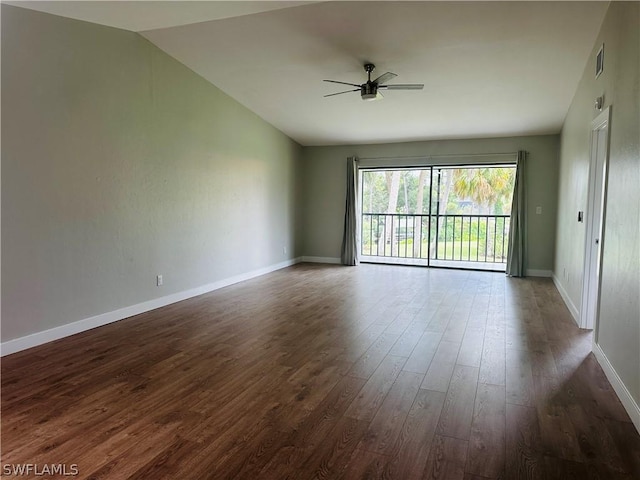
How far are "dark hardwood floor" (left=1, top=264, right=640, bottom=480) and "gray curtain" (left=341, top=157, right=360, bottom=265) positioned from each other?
360 cm

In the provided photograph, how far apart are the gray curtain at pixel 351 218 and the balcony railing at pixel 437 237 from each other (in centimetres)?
60

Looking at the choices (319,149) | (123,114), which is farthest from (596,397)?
(319,149)

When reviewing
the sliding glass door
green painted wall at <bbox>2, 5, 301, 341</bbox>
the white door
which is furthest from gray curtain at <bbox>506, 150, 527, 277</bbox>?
green painted wall at <bbox>2, 5, 301, 341</bbox>

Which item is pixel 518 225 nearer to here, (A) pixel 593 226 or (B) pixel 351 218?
(B) pixel 351 218

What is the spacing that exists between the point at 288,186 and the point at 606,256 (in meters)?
5.53

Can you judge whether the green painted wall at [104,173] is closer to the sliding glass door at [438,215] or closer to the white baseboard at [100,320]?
the white baseboard at [100,320]

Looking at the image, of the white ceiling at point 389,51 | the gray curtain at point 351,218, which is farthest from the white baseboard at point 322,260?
the white ceiling at point 389,51

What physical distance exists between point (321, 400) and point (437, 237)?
19.0ft

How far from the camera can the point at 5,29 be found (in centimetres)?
287

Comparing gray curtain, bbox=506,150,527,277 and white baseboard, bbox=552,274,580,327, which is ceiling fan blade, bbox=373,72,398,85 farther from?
gray curtain, bbox=506,150,527,277

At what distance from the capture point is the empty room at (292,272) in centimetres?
194

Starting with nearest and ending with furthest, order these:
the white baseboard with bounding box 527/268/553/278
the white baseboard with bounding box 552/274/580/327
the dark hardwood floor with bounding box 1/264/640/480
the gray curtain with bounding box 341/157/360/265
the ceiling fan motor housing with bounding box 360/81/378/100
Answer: the dark hardwood floor with bounding box 1/264/640/480 < the white baseboard with bounding box 552/274/580/327 < the ceiling fan motor housing with bounding box 360/81/378/100 < the white baseboard with bounding box 527/268/553/278 < the gray curtain with bounding box 341/157/360/265

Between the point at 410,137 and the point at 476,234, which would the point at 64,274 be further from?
the point at 476,234

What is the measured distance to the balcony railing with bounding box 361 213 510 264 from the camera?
7.47m
